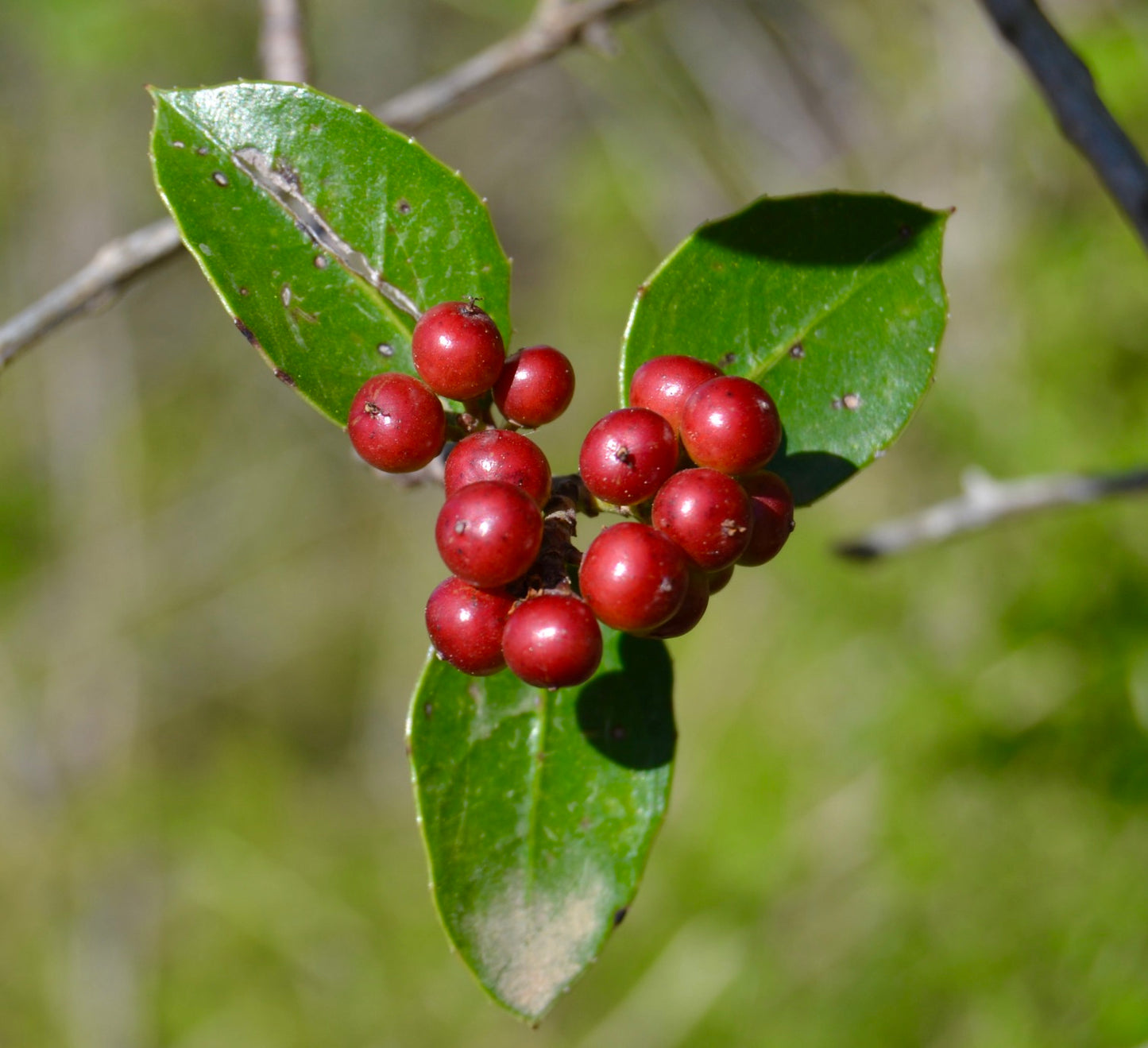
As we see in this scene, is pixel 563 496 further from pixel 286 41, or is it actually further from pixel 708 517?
pixel 286 41

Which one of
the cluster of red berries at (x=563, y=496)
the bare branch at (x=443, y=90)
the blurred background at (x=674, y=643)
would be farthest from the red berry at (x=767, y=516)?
the blurred background at (x=674, y=643)

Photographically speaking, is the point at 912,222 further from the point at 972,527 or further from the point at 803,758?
the point at 803,758

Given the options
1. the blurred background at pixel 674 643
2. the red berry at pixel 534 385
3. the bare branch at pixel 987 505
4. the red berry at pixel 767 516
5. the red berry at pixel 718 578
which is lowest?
the blurred background at pixel 674 643

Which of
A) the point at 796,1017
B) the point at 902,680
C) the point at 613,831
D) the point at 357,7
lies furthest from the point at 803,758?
the point at 357,7

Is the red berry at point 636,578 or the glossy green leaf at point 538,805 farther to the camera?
the glossy green leaf at point 538,805

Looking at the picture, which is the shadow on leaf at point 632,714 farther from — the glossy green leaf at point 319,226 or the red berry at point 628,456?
the glossy green leaf at point 319,226

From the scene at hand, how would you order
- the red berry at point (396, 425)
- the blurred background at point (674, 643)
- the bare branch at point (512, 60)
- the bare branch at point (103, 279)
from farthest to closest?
the blurred background at point (674, 643)
the bare branch at point (512, 60)
the bare branch at point (103, 279)
the red berry at point (396, 425)

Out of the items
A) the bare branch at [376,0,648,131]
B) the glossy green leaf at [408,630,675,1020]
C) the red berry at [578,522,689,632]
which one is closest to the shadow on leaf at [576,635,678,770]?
the glossy green leaf at [408,630,675,1020]

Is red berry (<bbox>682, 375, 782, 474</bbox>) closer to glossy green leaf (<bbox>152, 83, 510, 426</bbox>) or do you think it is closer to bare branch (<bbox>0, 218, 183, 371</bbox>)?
glossy green leaf (<bbox>152, 83, 510, 426</bbox>)
